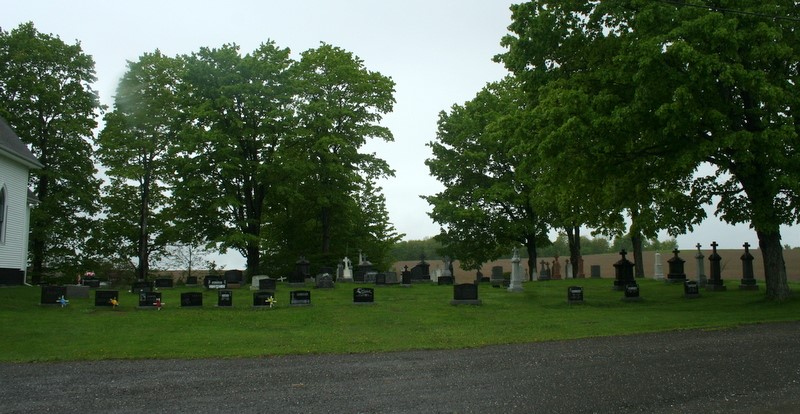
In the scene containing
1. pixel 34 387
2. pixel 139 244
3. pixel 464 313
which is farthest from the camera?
pixel 139 244

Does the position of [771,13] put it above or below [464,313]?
above

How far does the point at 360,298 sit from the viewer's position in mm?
22219

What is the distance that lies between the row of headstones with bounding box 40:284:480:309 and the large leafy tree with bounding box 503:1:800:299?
576 cm

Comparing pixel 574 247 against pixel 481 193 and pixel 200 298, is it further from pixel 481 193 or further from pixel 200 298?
pixel 200 298

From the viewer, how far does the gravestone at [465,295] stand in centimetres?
2214

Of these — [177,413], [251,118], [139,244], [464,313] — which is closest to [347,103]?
[251,118]

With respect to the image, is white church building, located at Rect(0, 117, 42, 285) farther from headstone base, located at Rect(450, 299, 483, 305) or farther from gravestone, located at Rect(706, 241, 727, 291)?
gravestone, located at Rect(706, 241, 727, 291)

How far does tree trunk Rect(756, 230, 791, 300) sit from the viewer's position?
20172 millimetres

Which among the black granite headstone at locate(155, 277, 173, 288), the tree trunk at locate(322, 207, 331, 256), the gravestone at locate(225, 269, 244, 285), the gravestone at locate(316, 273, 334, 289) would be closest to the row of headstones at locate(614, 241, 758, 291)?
the gravestone at locate(316, 273, 334, 289)

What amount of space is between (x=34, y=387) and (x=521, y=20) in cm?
1802

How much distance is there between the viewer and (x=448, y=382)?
893 centimetres

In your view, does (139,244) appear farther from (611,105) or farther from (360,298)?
(611,105)

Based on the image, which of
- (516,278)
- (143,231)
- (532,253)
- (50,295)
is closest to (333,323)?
(50,295)

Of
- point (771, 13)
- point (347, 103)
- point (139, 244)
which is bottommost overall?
point (139, 244)
